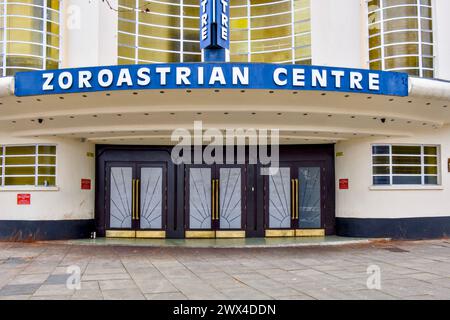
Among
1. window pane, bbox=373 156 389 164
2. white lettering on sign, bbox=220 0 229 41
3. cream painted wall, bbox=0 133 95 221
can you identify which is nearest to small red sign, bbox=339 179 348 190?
window pane, bbox=373 156 389 164

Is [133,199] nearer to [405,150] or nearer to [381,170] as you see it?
[381,170]

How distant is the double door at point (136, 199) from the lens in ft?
49.4

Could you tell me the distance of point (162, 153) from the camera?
50.1 ft

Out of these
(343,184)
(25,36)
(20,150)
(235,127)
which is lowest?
(343,184)

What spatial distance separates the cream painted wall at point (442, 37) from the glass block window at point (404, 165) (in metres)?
2.30

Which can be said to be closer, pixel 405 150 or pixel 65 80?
pixel 65 80

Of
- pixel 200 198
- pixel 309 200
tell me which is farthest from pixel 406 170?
pixel 200 198

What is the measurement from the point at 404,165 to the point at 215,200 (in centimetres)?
574

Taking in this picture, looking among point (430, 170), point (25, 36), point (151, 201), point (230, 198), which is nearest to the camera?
point (25, 36)

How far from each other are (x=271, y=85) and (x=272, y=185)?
501 centimetres

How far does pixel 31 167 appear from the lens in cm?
1435
